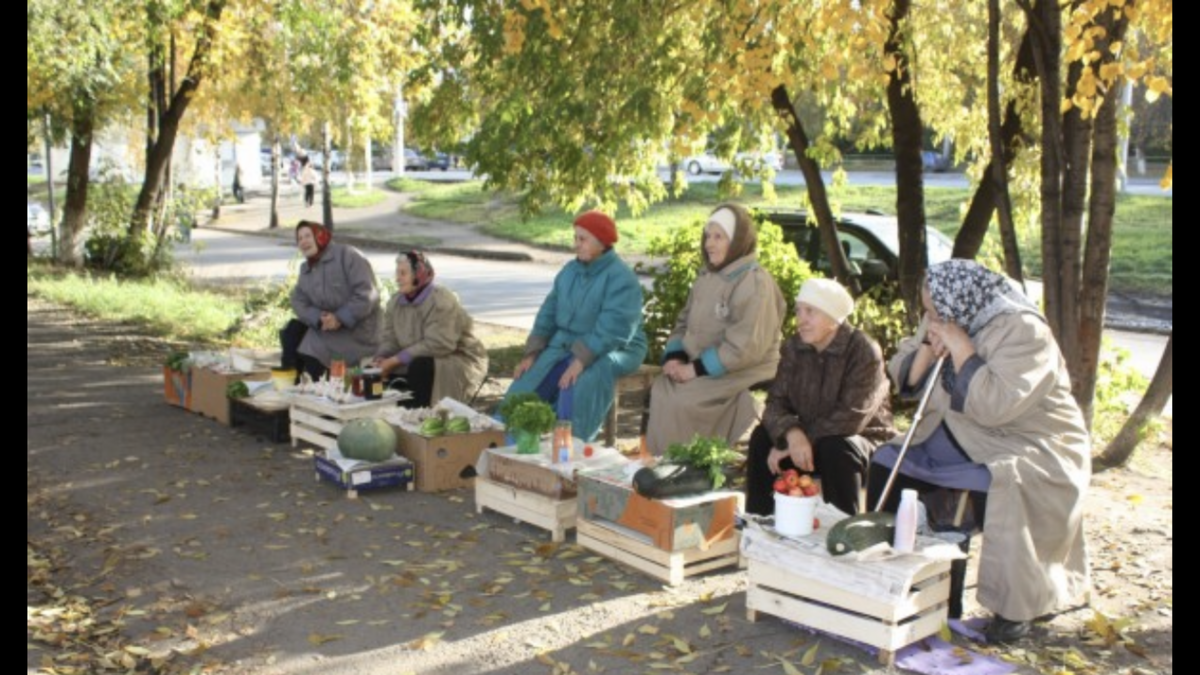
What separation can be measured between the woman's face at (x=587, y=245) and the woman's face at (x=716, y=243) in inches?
34.5

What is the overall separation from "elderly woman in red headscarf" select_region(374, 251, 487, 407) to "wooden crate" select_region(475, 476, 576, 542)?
171cm


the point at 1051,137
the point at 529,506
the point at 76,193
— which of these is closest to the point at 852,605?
the point at 529,506

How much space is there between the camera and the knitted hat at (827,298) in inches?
225

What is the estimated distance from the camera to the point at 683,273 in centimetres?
983

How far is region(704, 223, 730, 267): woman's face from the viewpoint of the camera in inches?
270

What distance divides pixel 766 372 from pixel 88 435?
5043mm

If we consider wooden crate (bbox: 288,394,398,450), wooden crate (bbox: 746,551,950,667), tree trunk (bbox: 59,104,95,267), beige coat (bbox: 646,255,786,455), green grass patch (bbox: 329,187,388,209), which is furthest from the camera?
green grass patch (bbox: 329,187,388,209)

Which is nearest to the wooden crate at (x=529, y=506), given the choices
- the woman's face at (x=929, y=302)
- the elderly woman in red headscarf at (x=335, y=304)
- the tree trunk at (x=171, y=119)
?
the woman's face at (x=929, y=302)

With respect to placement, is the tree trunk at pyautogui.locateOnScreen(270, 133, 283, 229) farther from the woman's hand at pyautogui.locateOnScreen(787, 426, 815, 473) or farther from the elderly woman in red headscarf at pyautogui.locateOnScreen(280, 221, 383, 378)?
the woman's hand at pyautogui.locateOnScreen(787, 426, 815, 473)

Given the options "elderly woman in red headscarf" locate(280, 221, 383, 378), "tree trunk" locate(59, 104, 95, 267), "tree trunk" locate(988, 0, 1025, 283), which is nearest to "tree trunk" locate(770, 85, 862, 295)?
"tree trunk" locate(988, 0, 1025, 283)

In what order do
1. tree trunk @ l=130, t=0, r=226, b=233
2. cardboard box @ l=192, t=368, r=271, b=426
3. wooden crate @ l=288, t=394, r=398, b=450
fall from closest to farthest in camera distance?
wooden crate @ l=288, t=394, r=398, b=450 → cardboard box @ l=192, t=368, r=271, b=426 → tree trunk @ l=130, t=0, r=226, b=233
